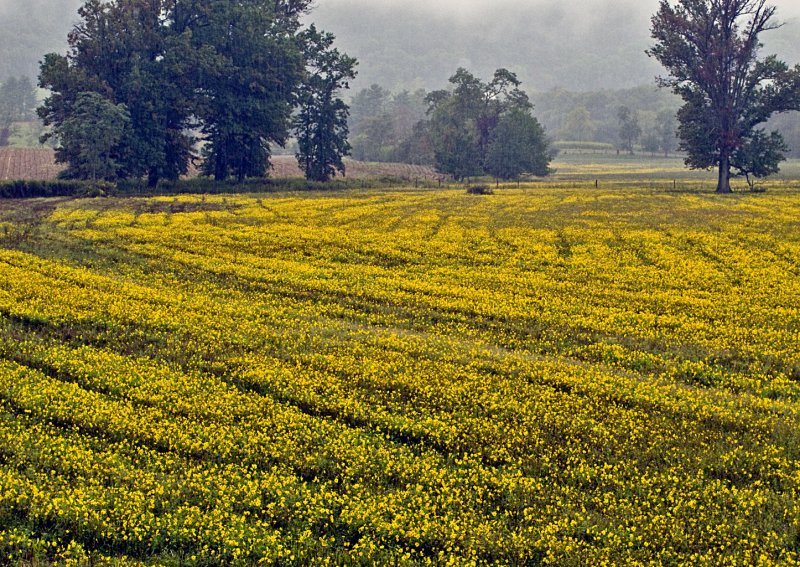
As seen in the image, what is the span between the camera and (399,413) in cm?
1281

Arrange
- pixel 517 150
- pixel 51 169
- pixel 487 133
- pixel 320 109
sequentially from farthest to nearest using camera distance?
pixel 487 133
pixel 517 150
pixel 51 169
pixel 320 109

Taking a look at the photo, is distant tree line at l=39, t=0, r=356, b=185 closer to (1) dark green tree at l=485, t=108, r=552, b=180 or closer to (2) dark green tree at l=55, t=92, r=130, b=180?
(2) dark green tree at l=55, t=92, r=130, b=180

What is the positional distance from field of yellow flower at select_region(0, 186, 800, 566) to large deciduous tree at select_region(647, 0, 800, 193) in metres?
51.3

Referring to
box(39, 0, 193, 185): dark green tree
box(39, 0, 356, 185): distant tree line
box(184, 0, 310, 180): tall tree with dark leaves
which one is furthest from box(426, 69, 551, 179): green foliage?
box(39, 0, 193, 185): dark green tree

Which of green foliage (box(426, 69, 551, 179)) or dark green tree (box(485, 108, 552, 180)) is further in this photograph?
dark green tree (box(485, 108, 552, 180))

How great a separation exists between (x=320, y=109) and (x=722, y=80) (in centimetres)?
5322

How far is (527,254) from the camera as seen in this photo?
31656 millimetres

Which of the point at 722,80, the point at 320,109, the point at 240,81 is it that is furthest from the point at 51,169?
the point at 722,80

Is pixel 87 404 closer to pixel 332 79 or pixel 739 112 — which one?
pixel 739 112

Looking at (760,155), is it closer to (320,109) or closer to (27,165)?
(320,109)

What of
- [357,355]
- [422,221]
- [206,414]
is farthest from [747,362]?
[422,221]

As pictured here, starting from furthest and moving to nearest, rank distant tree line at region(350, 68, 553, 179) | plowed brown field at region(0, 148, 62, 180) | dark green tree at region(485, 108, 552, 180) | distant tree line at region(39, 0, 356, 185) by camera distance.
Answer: dark green tree at region(485, 108, 552, 180) < distant tree line at region(350, 68, 553, 179) < plowed brown field at region(0, 148, 62, 180) < distant tree line at region(39, 0, 356, 185)

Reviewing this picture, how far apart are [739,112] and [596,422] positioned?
7210cm

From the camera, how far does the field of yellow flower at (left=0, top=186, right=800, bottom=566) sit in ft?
29.0
